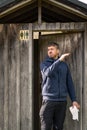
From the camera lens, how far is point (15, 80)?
24.5 feet

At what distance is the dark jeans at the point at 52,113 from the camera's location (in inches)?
253

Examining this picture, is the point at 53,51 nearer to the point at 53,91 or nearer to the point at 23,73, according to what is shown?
the point at 53,91

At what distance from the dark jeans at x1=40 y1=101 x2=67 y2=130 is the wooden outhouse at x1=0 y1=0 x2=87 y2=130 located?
78 cm

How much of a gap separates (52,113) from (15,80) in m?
1.30

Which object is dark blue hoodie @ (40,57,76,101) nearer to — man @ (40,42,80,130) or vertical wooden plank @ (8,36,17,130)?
man @ (40,42,80,130)

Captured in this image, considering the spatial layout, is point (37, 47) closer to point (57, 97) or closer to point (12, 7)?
point (12, 7)

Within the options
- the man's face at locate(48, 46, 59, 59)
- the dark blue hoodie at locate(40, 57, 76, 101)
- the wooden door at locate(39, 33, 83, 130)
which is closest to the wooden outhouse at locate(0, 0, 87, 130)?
the wooden door at locate(39, 33, 83, 130)

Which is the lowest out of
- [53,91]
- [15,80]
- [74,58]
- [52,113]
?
[52,113]

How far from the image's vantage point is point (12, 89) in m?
7.47

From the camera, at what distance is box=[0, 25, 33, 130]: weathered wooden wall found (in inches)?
290

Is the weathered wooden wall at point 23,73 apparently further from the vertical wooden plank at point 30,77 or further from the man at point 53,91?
the man at point 53,91

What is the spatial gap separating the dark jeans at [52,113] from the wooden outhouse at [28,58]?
784mm

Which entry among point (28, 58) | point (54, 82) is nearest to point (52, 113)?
point (54, 82)

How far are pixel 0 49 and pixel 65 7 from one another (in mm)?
1491
